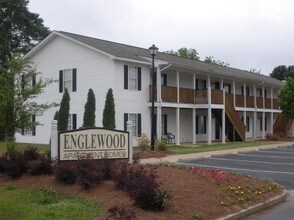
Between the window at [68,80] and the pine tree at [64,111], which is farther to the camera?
the window at [68,80]

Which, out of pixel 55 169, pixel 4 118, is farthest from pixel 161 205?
pixel 4 118

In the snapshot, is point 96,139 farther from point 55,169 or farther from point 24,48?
point 24,48

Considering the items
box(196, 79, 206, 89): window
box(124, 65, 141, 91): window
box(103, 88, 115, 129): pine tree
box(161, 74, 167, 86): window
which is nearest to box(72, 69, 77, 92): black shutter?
box(124, 65, 141, 91): window

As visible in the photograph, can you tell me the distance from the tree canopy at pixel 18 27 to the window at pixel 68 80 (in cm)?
1893

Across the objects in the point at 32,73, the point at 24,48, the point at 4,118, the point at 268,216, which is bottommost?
the point at 268,216

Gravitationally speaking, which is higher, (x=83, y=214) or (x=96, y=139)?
(x=96, y=139)

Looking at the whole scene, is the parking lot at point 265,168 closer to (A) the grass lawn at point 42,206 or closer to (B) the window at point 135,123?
(A) the grass lawn at point 42,206

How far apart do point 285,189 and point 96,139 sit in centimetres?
534

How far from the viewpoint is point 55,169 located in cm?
1021

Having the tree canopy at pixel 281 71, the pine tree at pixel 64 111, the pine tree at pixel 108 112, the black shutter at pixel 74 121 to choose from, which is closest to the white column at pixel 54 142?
the pine tree at pixel 108 112

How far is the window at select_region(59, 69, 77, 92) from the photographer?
2897 cm

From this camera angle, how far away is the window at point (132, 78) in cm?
2733

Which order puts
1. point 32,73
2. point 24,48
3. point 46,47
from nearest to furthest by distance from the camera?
point 32,73 < point 46,47 < point 24,48

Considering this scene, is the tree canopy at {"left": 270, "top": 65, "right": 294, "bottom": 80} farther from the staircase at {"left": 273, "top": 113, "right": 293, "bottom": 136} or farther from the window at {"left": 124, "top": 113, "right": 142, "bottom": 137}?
the window at {"left": 124, "top": 113, "right": 142, "bottom": 137}
